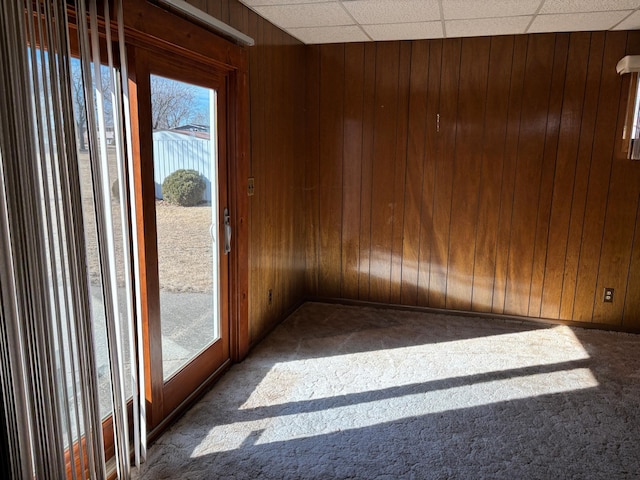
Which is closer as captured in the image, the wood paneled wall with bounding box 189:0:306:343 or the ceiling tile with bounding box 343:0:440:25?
the ceiling tile with bounding box 343:0:440:25

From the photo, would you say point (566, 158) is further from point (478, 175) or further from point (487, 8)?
point (487, 8)

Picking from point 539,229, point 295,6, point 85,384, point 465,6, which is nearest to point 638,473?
point 539,229

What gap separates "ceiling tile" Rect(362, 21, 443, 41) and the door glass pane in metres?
1.52

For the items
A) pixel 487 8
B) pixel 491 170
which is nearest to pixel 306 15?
pixel 487 8

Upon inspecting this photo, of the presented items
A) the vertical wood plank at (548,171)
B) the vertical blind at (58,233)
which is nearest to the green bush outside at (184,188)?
Answer: the vertical blind at (58,233)

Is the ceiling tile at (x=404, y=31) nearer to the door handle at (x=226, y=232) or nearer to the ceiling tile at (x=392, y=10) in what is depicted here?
the ceiling tile at (x=392, y=10)

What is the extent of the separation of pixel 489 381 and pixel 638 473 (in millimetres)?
980

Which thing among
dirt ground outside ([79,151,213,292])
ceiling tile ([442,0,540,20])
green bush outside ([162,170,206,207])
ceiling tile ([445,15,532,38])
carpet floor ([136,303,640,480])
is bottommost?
carpet floor ([136,303,640,480])

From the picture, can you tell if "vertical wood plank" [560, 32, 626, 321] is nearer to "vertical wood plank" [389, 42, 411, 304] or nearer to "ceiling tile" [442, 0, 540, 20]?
"ceiling tile" [442, 0, 540, 20]

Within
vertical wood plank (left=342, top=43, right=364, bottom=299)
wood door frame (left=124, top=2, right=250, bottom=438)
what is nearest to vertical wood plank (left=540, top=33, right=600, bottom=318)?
vertical wood plank (left=342, top=43, right=364, bottom=299)

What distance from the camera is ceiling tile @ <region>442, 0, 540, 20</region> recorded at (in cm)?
303

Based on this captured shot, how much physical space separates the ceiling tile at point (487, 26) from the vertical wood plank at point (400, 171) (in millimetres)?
427

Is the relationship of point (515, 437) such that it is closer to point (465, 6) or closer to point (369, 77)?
point (465, 6)

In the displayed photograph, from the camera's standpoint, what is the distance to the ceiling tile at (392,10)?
306 centimetres
